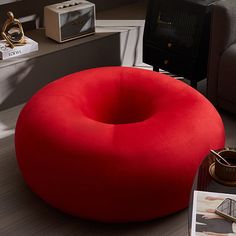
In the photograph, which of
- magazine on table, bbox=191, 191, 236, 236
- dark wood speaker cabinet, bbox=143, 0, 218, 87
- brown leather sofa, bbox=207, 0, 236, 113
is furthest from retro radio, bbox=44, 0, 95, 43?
magazine on table, bbox=191, 191, 236, 236

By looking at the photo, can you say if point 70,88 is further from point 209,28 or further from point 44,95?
point 209,28

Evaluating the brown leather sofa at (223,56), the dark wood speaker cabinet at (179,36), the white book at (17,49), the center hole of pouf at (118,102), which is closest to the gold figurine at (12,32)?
the white book at (17,49)

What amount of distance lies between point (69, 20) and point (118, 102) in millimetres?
1126

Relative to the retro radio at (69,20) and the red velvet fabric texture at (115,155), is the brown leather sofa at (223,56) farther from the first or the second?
the retro radio at (69,20)

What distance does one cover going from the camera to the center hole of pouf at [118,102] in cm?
270

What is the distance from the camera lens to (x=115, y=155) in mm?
2244

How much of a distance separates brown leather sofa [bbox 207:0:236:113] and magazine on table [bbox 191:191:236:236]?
1.41 metres

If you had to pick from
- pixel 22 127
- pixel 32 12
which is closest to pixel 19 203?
pixel 22 127

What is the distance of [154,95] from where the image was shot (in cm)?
268

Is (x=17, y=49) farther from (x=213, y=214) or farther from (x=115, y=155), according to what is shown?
(x=213, y=214)

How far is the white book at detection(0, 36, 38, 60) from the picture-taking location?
133 inches

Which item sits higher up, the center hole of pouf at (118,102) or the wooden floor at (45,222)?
the center hole of pouf at (118,102)

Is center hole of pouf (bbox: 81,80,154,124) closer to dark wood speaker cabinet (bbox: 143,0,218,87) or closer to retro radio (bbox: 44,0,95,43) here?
dark wood speaker cabinet (bbox: 143,0,218,87)

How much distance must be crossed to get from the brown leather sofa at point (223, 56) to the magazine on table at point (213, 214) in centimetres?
141
